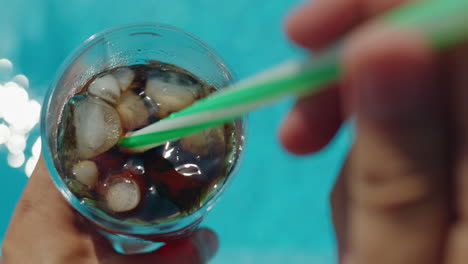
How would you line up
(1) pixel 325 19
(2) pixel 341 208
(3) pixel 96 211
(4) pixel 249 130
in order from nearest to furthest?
1. (1) pixel 325 19
2. (2) pixel 341 208
3. (3) pixel 96 211
4. (4) pixel 249 130

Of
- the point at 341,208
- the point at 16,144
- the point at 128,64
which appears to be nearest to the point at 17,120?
the point at 16,144

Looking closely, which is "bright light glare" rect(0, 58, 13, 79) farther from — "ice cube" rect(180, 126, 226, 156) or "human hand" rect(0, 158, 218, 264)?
"ice cube" rect(180, 126, 226, 156)

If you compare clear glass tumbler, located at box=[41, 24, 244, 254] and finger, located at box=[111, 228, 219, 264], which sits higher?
clear glass tumbler, located at box=[41, 24, 244, 254]

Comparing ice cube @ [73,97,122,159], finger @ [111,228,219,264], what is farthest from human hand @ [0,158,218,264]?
ice cube @ [73,97,122,159]

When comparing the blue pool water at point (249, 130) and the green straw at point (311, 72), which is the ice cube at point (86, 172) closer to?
the green straw at point (311, 72)

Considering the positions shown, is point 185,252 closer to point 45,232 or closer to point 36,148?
point 45,232

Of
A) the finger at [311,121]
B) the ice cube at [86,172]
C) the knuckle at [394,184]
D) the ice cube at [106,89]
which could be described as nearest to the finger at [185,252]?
the ice cube at [86,172]
